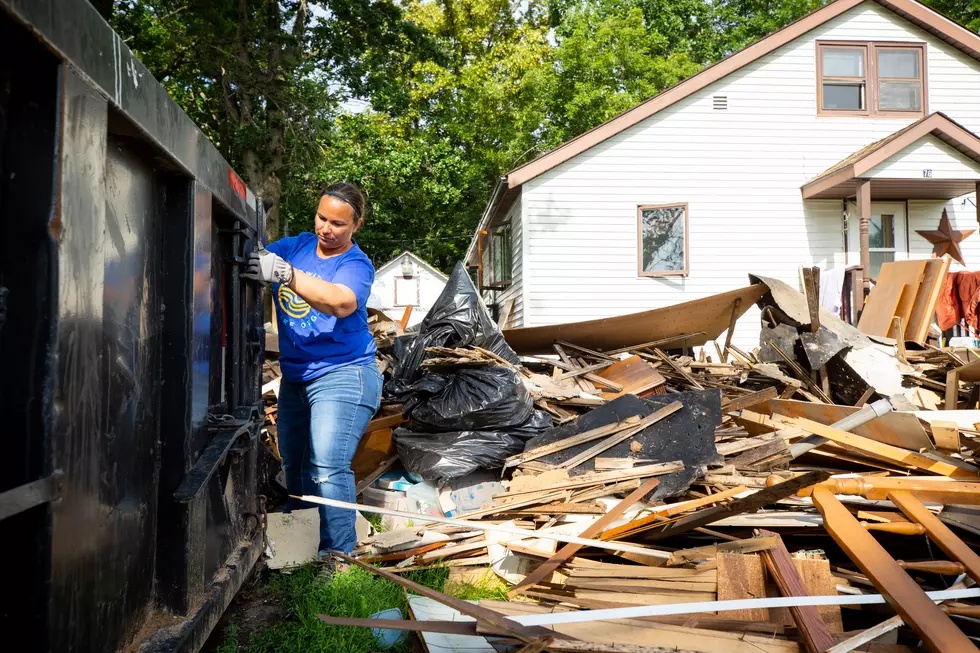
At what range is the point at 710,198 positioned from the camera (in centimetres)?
1385

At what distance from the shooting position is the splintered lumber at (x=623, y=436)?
15.1ft

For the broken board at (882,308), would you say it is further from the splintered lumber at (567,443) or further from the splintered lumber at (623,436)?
the splintered lumber at (567,443)

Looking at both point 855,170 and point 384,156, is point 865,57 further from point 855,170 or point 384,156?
point 384,156

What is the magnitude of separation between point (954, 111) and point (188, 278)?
16521 millimetres

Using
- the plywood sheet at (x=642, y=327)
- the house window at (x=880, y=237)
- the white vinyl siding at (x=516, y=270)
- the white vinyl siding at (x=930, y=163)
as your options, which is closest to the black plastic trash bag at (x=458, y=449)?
the plywood sheet at (x=642, y=327)

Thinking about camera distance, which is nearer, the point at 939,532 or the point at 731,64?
the point at 939,532

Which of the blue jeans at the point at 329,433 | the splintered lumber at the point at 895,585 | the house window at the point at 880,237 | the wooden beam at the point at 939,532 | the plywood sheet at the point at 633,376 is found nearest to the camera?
the splintered lumber at the point at 895,585

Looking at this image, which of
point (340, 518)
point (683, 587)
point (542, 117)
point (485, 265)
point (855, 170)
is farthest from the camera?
point (542, 117)

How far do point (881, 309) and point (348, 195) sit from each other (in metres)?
8.25

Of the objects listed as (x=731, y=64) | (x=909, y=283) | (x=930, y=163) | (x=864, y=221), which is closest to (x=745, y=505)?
(x=909, y=283)

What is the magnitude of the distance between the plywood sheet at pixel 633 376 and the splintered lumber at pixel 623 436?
3.36 feet

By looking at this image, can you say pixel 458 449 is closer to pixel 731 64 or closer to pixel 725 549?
pixel 725 549

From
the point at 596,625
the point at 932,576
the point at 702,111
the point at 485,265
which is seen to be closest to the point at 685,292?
the point at 702,111

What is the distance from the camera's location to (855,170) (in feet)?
40.7
